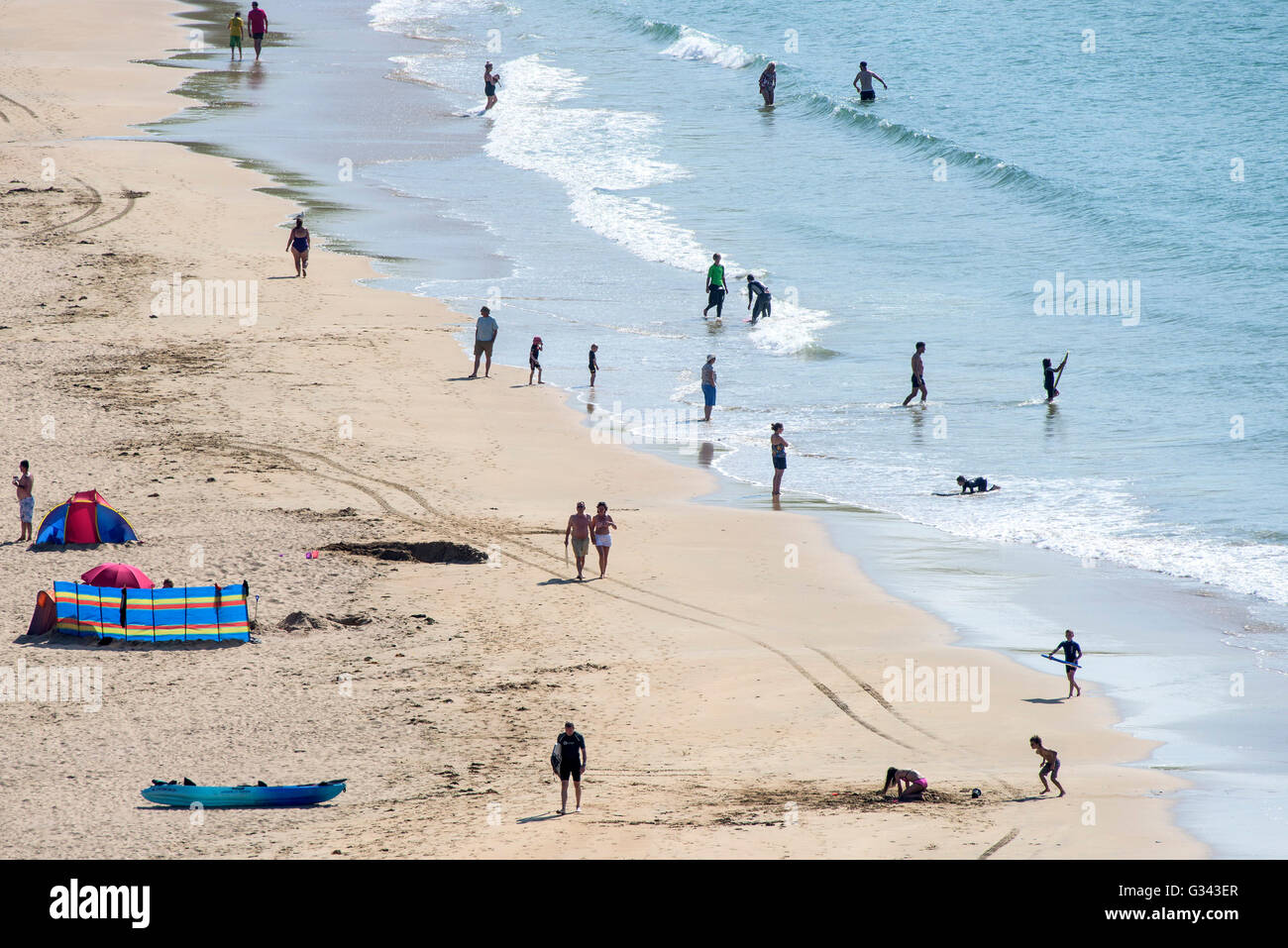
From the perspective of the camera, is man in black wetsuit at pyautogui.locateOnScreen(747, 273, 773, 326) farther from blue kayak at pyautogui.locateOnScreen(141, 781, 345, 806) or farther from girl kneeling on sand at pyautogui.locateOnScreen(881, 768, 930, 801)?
blue kayak at pyautogui.locateOnScreen(141, 781, 345, 806)

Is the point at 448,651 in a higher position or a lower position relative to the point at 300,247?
lower

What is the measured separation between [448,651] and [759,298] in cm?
1457

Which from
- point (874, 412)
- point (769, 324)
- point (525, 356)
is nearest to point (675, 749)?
point (874, 412)

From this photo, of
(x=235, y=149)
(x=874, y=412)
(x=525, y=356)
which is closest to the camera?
(x=874, y=412)

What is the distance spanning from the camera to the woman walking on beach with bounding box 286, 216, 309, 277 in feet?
86.7

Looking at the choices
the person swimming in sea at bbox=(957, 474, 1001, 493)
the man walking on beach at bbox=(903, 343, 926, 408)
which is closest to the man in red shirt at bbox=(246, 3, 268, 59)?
the man walking on beach at bbox=(903, 343, 926, 408)

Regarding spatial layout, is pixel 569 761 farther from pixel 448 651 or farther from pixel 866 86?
pixel 866 86

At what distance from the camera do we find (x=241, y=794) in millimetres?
10891

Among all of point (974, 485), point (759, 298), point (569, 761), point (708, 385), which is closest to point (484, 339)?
point (708, 385)

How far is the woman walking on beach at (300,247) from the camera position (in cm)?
2642

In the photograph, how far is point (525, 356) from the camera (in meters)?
24.4
